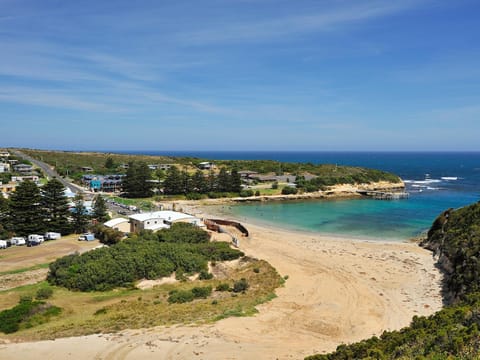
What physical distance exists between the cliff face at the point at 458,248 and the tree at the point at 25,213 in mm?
32882

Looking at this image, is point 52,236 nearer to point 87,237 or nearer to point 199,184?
point 87,237

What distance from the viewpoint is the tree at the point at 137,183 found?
6153 cm

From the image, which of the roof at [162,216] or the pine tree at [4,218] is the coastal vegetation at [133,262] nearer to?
the roof at [162,216]

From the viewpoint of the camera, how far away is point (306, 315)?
62.6 ft

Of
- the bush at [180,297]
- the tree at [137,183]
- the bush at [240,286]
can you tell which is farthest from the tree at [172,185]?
the bush at [180,297]

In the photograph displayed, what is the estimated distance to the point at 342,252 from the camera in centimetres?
3203

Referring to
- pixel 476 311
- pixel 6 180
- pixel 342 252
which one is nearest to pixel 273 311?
pixel 476 311

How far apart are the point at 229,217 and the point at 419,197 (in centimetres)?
3862

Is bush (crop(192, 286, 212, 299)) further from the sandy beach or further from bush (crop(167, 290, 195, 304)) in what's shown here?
the sandy beach

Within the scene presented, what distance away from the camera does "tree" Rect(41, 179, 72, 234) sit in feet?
115

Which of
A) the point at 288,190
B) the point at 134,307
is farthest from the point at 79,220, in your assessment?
the point at 288,190

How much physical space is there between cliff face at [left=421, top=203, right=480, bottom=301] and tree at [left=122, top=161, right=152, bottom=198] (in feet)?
141

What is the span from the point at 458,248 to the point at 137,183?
158 feet

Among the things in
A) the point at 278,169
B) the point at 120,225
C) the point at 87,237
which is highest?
the point at 278,169
